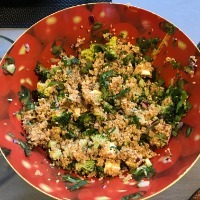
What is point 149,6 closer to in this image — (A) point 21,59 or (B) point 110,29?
(B) point 110,29

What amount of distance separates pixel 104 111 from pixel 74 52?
0.20m

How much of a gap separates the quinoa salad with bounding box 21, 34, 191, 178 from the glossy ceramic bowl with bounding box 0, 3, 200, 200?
0.02m

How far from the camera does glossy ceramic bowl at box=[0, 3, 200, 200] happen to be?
34.1 inches

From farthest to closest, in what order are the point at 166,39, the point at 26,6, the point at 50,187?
the point at 26,6 < the point at 166,39 < the point at 50,187

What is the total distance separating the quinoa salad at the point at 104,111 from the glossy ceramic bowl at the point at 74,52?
23 millimetres

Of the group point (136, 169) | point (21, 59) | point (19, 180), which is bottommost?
point (19, 180)

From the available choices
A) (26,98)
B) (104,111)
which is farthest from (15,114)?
(104,111)

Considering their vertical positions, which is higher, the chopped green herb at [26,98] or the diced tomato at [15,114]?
the chopped green herb at [26,98]

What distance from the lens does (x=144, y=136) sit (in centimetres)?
93

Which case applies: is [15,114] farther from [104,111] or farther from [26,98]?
[104,111]

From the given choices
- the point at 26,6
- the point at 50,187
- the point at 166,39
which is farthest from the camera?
the point at 26,6

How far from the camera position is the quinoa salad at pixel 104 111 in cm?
90

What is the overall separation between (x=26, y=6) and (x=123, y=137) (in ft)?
1.84

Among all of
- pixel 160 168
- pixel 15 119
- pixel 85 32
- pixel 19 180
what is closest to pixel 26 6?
pixel 85 32
